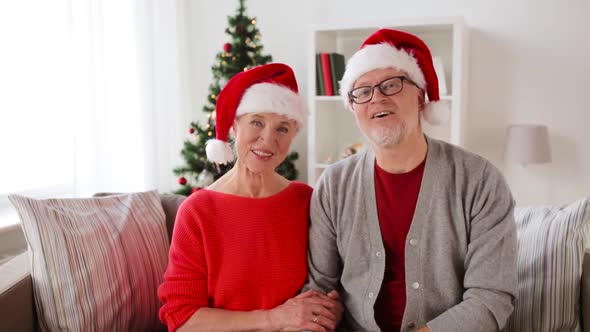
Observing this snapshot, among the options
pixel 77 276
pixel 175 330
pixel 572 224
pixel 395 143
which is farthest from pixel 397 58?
pixel 77 276

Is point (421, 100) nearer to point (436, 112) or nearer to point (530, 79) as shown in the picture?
point (436, 112)

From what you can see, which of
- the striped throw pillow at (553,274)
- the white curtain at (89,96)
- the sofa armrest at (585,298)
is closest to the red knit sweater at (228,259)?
the striped throw pillow at (553,274)

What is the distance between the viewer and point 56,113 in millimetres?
Answer: 2576

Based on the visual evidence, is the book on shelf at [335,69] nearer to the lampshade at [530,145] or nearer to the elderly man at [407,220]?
the lampshade at [530,145]

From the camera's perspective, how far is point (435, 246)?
1.52m

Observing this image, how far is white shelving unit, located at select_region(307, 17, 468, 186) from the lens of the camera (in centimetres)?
303

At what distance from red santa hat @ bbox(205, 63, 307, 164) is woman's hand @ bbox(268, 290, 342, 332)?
521 mm

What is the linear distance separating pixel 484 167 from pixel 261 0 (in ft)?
8.81

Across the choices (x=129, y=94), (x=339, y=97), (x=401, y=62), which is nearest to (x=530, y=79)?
(x=339, y=97)

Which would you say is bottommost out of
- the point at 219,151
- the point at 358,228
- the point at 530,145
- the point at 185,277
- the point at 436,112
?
the point at 185,277

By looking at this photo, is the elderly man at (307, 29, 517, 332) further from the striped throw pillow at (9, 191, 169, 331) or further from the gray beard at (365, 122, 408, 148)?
the striped throw pillow at (9, 191, 169, 331)

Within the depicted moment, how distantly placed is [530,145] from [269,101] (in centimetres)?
213

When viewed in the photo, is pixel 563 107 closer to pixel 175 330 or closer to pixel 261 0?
pixel 261 0

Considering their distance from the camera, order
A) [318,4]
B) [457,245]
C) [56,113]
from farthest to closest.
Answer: [318,4], [56,113], [457,245]
